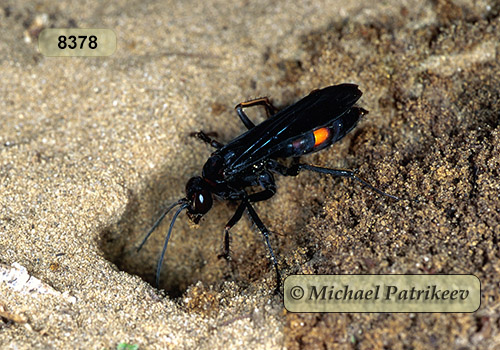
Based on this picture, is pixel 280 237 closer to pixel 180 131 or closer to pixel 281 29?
pixel 180 131

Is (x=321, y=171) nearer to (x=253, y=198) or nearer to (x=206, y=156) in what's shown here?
(x=253, y=198)

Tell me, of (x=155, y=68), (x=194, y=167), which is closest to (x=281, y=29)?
(x=155, y=68)

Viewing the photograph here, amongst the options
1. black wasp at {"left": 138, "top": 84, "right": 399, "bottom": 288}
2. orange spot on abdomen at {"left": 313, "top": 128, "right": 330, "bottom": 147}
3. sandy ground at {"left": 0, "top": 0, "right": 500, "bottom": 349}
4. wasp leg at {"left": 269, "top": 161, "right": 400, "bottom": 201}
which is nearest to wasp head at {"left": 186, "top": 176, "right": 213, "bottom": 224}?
black wasp at {"left": 138, "top": 84, "right": 399, "bottom": 288}

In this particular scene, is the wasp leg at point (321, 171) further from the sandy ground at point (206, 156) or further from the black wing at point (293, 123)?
the black wing at point (293, 123)

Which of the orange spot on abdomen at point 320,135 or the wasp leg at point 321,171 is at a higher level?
the orange spot on abdomen at point 320,135

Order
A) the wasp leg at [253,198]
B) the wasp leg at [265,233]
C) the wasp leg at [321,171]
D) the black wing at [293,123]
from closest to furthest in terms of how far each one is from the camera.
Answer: the wasp leg at [265,233], the wasp leg at [321,171], the black wing at [293,123], the wasp leg at [253,198]

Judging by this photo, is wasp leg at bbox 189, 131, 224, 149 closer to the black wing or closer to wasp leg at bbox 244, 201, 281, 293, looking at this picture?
the black wing

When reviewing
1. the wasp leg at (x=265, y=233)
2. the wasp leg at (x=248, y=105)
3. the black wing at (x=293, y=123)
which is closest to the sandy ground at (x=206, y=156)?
the wasp leg at (x=265, y=233)
